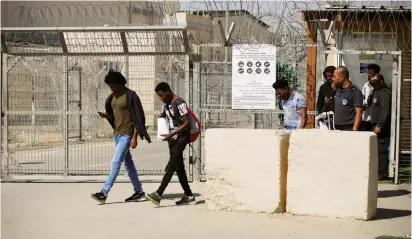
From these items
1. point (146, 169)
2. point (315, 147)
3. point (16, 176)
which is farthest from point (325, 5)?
point (16, 176)

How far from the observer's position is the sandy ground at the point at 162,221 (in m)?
7.73

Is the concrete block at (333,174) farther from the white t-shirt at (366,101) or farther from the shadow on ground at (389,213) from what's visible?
the white t-shirt at (366,101)

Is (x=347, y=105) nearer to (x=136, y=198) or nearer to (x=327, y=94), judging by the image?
(x=327, y=94)

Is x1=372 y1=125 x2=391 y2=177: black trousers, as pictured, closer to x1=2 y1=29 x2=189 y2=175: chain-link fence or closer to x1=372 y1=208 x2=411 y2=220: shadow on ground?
x1=372 y1=208 x2=411 y2=220: shadow on ground

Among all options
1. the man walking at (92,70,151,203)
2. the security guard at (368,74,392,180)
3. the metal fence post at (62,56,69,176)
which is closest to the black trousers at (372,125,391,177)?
the security guard at (368,74,392,180)

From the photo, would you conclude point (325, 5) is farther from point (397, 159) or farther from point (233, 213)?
point (233, 213)

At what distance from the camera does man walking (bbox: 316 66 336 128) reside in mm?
10633

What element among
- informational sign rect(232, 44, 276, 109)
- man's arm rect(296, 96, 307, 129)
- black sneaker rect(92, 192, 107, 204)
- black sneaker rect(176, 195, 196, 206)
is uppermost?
informational sign rect(232, 44, 276, 109)

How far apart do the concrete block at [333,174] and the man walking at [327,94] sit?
7.09 feet

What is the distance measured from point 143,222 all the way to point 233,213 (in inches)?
43.4

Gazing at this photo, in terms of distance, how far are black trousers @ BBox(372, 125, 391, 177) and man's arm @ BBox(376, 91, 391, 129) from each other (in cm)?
15

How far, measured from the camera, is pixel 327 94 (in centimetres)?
1072

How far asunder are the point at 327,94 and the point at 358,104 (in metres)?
1.23

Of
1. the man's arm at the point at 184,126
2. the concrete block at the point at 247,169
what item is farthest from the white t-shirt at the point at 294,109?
the man's arm at the point at 184,126
